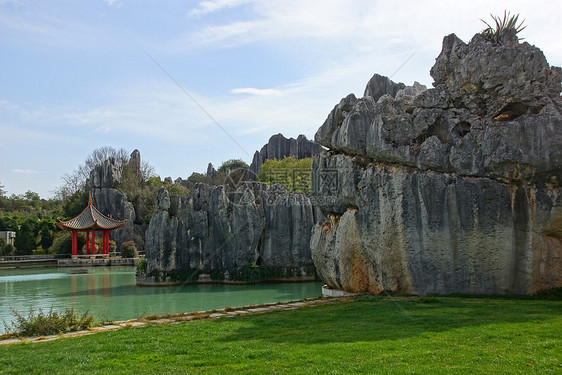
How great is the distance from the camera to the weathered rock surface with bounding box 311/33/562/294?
10.5 meters

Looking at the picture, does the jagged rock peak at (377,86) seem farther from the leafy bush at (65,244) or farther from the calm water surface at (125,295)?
the leafy bush at (65,244)

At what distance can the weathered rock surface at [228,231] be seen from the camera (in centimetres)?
2431

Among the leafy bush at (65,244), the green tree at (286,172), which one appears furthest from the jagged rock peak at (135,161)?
the green tree at (286,172)

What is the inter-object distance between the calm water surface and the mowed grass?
6.61 meters

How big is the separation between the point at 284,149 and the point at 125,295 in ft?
134

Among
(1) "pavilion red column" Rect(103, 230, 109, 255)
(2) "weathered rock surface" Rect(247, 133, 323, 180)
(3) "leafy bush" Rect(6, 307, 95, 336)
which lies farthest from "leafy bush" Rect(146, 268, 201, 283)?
(2) "weathered rock surface" Rect(247, 133, 323, 180)

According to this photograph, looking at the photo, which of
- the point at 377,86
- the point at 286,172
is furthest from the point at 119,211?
the point at 377,86

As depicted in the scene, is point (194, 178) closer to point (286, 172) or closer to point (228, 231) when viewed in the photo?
point (286, 172)

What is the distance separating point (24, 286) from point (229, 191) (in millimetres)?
11007

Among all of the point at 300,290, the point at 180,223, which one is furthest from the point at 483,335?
the point at 180,223

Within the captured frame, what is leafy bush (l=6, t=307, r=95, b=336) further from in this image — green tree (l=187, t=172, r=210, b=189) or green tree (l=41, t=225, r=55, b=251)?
green tree (l=187, t=172, r=210, b=189)

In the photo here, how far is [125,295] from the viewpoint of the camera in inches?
773

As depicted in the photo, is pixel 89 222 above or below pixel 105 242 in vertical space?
above

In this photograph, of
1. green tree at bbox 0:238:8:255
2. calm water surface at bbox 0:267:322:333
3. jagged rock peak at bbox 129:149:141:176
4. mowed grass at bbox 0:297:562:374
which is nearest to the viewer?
mowed grass at bbox 0:297:562:374
